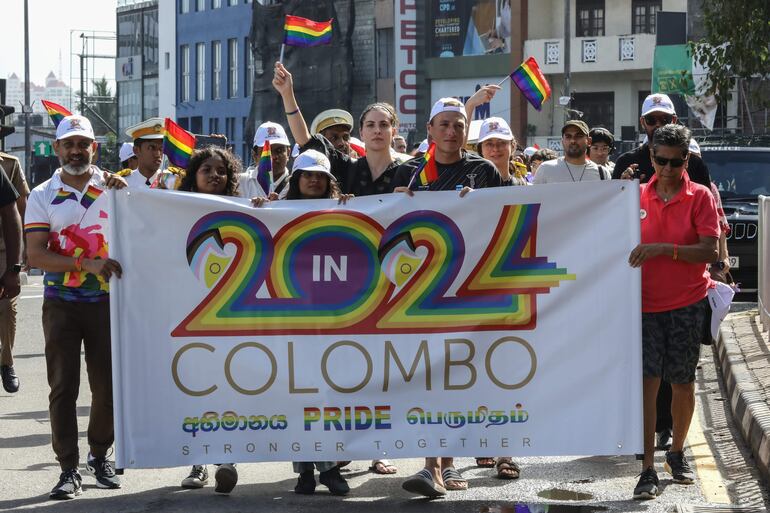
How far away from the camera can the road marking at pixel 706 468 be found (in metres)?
7.68

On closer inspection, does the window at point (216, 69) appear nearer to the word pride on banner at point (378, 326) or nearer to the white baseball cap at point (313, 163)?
the white baseball cap at point (313, 163)

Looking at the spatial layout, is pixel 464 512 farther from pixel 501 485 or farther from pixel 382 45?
pixel 382 45

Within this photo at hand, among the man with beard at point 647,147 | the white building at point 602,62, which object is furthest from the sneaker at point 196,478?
the white building at point 602,62

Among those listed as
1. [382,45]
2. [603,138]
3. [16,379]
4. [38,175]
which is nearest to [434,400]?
[603,138]

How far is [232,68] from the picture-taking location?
7162cm

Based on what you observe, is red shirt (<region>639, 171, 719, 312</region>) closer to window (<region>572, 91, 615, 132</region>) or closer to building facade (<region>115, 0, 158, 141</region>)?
window (<region>572, 91, 615, 132</region>)

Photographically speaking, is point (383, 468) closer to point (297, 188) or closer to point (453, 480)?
point (453, 480)

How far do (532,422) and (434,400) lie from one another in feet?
1.66

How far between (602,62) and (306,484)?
149 feet

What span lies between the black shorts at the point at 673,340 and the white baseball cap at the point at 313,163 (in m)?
1.88

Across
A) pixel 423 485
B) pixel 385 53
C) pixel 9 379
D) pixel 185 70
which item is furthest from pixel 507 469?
pixel 185 70

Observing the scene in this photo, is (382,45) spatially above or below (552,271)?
above

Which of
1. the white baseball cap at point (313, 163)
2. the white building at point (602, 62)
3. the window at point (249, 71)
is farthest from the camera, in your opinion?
the window at point (249, 71)

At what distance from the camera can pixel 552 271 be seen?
24.7ft
